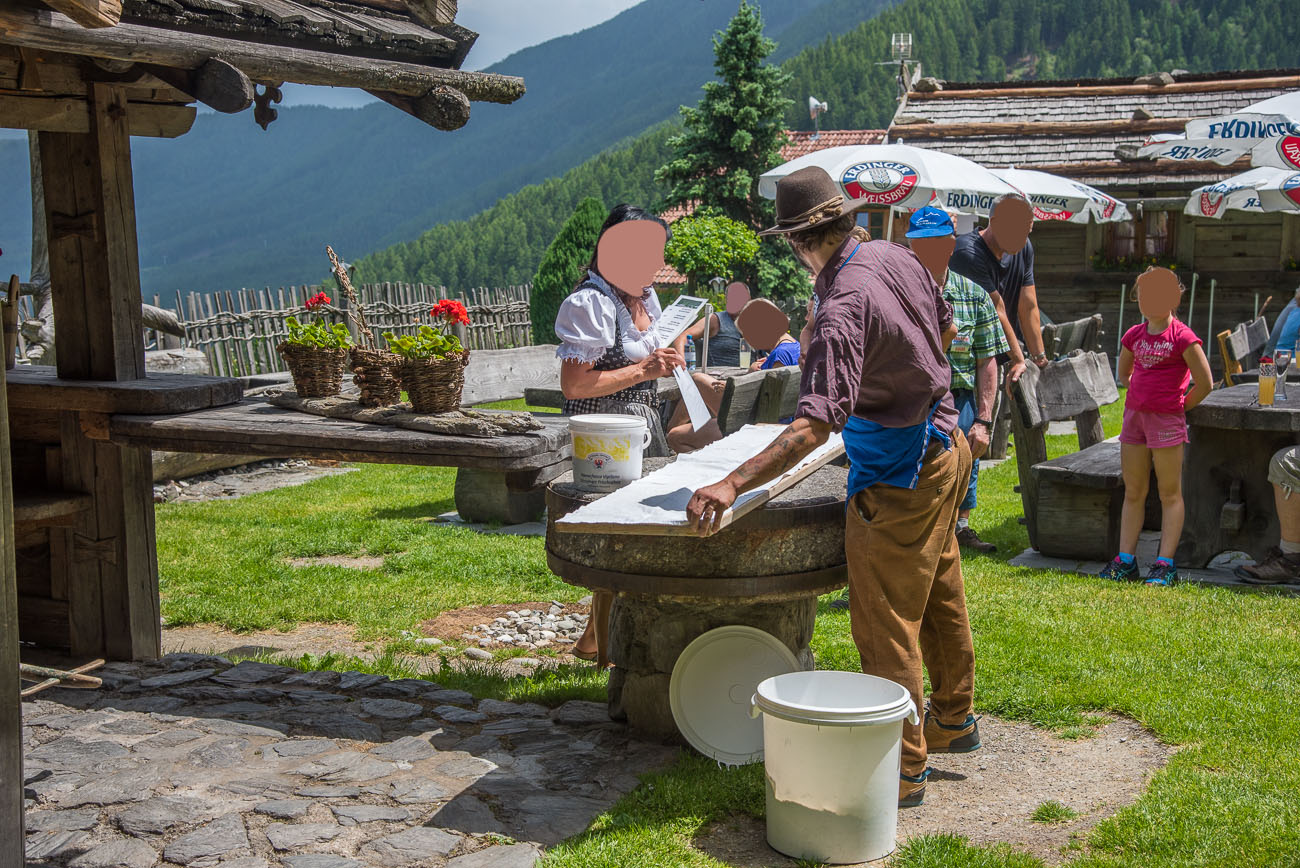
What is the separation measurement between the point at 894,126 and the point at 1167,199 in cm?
497

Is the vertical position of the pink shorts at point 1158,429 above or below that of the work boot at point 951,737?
above

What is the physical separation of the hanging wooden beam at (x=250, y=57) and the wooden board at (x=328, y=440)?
1.40 metres

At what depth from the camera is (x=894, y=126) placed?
21.3 metres

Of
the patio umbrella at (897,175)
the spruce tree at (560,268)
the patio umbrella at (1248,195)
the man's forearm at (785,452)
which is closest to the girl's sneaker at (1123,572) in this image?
the patio umbrella at (897,175)

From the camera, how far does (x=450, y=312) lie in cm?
500

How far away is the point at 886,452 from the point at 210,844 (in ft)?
7.68

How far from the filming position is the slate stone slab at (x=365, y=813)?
3645mm

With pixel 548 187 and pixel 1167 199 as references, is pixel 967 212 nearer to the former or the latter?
pixel 1167 199

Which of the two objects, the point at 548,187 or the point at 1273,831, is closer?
the point at 1273,831

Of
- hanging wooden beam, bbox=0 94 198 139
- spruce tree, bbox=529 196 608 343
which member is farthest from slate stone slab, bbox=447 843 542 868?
spruce tree, bbox=529 196 608 343

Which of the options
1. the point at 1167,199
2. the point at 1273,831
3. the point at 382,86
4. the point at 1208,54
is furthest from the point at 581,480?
the point at 1208,54

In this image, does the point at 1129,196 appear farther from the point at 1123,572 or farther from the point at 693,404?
the point at 693,404

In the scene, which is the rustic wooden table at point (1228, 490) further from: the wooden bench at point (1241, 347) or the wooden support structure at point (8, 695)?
the wooden support structure at point (8, 695)

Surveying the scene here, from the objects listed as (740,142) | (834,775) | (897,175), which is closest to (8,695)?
(834,775)
